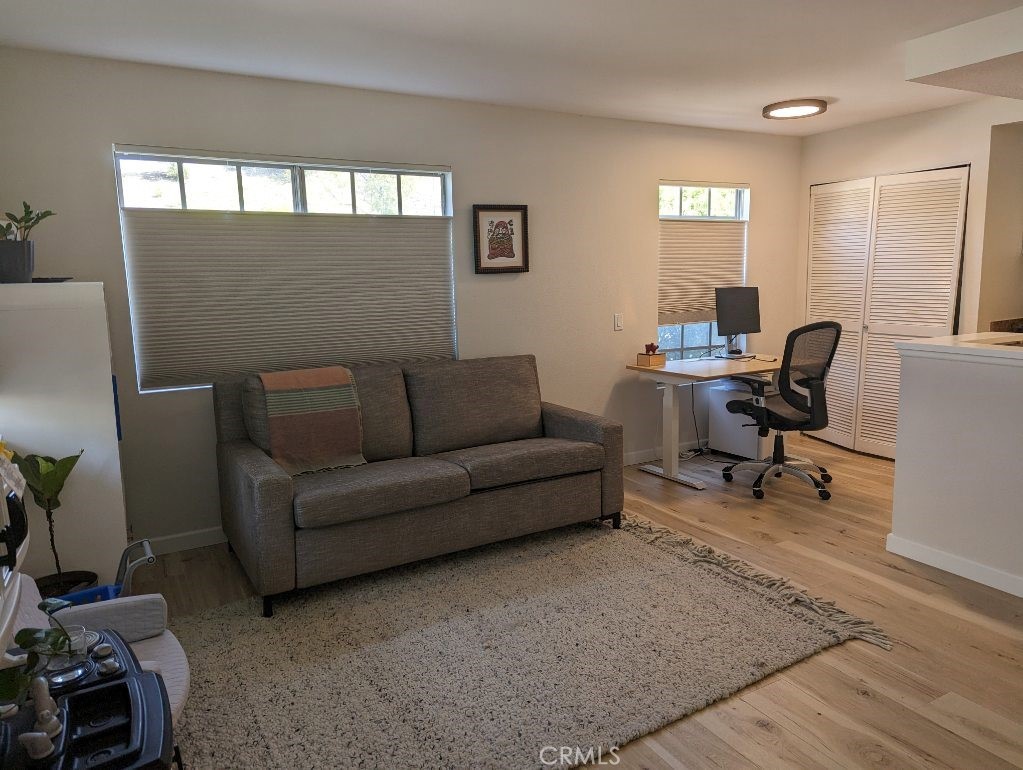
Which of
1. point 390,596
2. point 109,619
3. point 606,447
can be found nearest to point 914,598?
point 606,447

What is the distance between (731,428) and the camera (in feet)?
16.9

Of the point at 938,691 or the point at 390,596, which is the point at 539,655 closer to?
the point at 390,596

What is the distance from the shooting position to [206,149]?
11.3ft

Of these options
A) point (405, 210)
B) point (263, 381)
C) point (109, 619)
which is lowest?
point (109, 619)

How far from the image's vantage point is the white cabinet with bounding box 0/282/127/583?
2562mm

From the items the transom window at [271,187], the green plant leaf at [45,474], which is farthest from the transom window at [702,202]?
the green plant leaf at [45,474]

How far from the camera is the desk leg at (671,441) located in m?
4.59

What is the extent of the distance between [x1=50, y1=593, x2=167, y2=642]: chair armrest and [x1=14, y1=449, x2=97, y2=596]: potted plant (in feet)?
2.63

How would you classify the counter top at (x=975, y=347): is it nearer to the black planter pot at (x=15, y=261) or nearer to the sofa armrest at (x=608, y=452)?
the sofa armrest at (x=608, y=452)

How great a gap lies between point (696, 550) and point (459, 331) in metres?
1.87

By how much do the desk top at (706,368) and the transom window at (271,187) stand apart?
174 centimetres

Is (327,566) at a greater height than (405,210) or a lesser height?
lesser

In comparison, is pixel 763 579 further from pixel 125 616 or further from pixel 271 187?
pixel 271 187

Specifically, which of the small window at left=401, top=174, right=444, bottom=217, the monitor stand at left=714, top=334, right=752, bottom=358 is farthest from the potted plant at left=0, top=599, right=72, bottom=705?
the monitor stand at left=714, top=334, right=752, bottom=358
